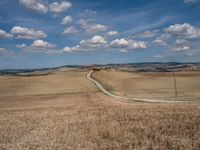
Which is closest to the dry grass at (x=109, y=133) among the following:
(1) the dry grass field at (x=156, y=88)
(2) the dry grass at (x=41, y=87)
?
(1) the dry grass field at (x=156, y=88)

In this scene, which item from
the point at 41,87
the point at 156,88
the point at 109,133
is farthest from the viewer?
the point at 41,87

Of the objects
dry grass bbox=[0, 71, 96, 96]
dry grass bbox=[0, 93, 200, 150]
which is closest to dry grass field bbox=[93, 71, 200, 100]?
dry grass bbox=[0, 71, 96, 96]

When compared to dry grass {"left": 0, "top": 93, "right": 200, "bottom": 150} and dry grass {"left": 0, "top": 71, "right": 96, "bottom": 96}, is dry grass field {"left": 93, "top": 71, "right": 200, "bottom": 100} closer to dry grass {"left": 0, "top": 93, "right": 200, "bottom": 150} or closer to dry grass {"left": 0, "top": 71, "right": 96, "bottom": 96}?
dry grass {"left": 0, "top": 71, "right": 96, "bottom": 96}

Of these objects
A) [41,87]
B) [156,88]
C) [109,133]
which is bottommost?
[156,88]

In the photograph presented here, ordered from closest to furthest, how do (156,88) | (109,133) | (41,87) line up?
(109,133), (156,88), (41,87)

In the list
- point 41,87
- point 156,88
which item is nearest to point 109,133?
point 156,88

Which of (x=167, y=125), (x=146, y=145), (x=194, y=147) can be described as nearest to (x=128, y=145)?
(x=146, y=145)

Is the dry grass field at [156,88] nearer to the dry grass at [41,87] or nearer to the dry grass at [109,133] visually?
the dry grass at [41,87]

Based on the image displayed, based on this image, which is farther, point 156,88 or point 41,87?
point 41,87

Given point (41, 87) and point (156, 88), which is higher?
point (41, 87)

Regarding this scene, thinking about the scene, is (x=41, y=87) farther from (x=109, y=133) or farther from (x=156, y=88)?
(x=109, y=133)

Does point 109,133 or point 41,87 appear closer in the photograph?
point 109,133

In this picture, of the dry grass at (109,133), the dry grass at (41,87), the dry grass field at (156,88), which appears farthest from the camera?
the dry grass at (41,87)

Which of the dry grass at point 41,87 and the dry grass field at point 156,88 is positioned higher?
the dry grass at point 41,87
